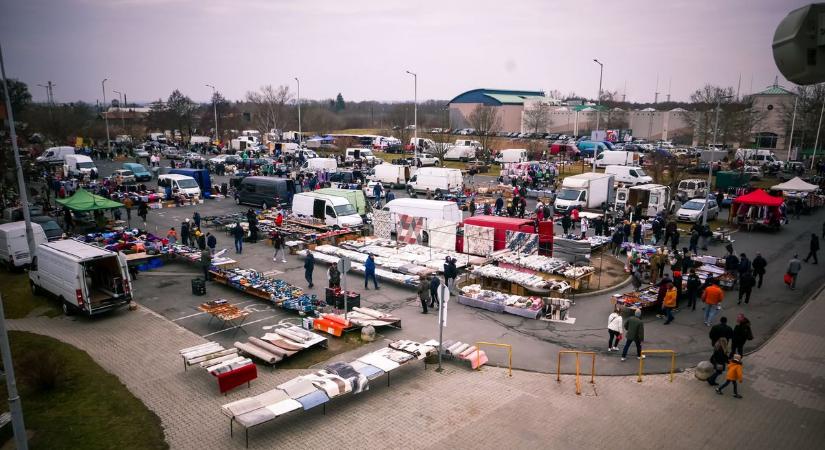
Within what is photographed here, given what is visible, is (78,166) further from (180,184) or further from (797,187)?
(797,187)

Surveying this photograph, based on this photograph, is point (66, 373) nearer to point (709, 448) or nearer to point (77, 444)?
point (77, 444)

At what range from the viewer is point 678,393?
11.4 m

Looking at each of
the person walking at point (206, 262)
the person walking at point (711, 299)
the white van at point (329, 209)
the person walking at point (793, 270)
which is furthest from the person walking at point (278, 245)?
the person walking at point (793, 270)

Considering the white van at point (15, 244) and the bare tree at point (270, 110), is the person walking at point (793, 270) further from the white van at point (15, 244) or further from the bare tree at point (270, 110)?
the bare tree at point (270, 110)

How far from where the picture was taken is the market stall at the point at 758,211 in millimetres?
27547

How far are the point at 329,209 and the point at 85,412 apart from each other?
57.7 feet

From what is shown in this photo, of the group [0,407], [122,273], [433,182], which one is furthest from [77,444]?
[433,182]

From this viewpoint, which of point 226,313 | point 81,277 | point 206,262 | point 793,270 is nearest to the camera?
point 226,313

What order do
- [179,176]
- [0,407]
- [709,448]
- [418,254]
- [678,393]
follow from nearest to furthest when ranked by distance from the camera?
1. [709,448]
2. [0,407]
3. [678,393]
4. [418,254]
5. [179,176]

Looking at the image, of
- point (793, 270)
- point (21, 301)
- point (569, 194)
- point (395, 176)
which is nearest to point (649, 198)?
point (569, 194)

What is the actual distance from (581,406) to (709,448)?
2401 millimetres

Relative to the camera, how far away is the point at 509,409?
10.6m

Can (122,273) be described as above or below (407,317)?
above

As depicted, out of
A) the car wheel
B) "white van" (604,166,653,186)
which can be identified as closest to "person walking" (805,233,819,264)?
"white van" (604,166,653,186)
